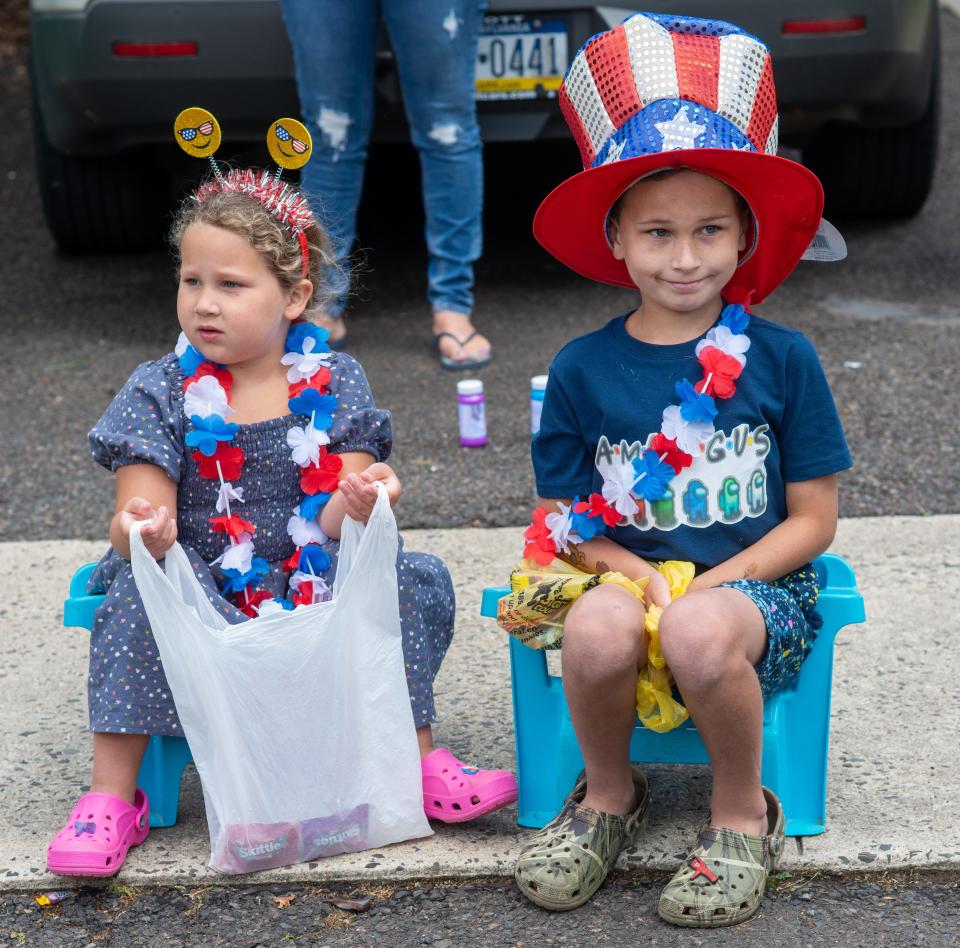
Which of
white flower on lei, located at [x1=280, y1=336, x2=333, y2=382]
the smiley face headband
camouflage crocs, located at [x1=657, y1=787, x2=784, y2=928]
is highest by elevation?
the smiley face headband

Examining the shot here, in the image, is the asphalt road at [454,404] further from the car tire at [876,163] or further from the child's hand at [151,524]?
the child's hand at [151,524]

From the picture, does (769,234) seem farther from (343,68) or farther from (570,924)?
(343,68)

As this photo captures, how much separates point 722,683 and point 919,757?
2.15ft

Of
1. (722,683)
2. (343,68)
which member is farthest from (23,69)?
(722,683)

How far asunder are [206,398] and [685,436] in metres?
0.78

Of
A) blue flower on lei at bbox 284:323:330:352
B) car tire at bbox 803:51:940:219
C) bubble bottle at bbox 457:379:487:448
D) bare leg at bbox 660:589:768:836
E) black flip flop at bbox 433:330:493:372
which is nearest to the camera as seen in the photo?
bare leg at bbox 660:589:768:836

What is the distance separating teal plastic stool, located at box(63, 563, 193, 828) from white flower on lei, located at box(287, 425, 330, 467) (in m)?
0.40

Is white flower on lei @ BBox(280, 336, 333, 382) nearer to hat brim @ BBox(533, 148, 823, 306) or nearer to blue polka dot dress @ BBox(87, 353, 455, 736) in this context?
blue polka dot dress @ BBox(87, 353, 455, 736)

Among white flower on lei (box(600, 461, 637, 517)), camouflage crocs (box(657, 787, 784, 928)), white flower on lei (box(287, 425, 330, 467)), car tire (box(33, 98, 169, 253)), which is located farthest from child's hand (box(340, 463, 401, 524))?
car tire (box(33, 98, 169, 253))

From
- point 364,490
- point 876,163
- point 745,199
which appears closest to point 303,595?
point 364,490

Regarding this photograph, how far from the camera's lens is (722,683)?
6.92 feet

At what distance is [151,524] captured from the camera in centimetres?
222

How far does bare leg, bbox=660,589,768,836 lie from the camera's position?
2.11 metres

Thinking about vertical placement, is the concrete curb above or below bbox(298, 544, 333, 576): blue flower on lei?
below
